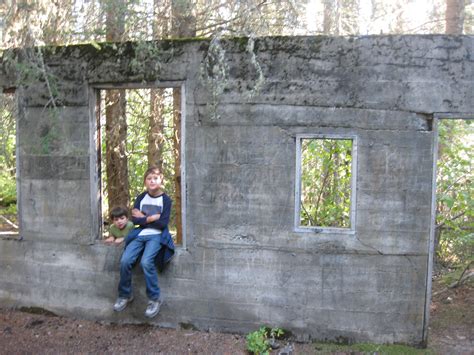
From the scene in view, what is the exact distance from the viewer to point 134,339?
489cm

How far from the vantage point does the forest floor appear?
4.66 m

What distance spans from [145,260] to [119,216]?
2.14 feet

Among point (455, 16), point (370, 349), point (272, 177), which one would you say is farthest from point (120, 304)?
point (455, 16)

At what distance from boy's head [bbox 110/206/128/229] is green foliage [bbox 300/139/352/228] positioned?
2524mm

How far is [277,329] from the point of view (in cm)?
478

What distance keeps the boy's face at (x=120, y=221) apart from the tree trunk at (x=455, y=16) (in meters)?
7.72

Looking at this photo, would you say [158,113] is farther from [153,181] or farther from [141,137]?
[153,181]

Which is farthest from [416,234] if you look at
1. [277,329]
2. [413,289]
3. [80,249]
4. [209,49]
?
[80,249]

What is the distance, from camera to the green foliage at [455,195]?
6.05 meters

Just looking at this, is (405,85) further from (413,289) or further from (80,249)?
(80,249)

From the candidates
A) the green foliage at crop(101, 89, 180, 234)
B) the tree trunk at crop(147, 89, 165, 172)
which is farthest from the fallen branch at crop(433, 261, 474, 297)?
the tree trunk at crop(147, 89, 165, 172)

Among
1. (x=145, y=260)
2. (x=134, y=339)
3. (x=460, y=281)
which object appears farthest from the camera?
(x=460, y=281)

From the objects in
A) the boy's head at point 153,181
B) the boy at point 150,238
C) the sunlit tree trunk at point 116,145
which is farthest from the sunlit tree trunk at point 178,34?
the boy's head at point 153,181

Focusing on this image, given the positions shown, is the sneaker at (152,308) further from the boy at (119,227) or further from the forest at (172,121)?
the forest at (172,121)
